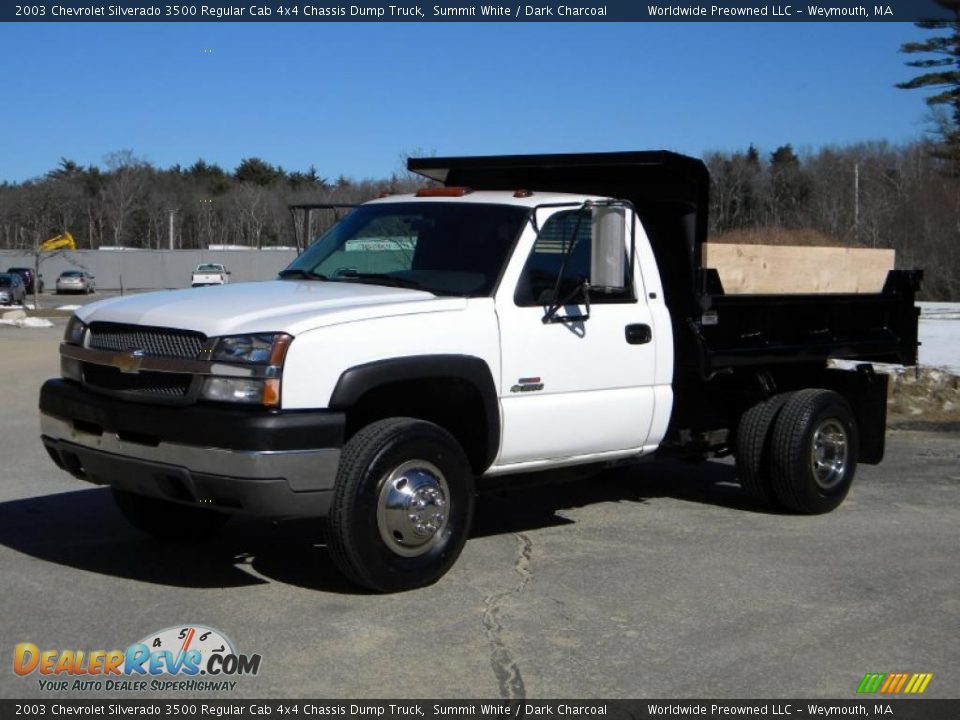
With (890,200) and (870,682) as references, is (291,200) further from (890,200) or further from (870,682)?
(870,682)

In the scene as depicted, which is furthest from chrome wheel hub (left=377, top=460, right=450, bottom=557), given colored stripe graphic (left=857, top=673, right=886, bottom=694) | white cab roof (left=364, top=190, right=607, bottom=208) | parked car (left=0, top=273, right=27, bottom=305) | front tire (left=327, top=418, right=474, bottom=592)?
parked car (left=0, top=273, right=27, bottom=305)

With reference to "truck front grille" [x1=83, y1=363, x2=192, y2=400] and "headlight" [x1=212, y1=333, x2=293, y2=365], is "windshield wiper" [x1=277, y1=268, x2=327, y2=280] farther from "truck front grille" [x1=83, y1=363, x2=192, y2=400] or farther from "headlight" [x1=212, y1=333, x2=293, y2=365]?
"headlight" [x1=212, y1=333, x2=293, y2=365]

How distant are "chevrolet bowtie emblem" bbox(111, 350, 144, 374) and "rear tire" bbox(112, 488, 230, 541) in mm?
1244

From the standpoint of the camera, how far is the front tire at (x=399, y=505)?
19.2 feet

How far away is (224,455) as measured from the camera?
5547 mm

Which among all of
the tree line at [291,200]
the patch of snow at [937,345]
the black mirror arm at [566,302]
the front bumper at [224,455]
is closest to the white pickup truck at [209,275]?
the tree line at [291,200]

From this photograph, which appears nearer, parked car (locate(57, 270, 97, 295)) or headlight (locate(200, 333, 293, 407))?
headlight (locate(200, 333, 293, 407))

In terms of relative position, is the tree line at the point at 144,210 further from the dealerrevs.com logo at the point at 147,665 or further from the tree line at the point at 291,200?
the dealerrevs.com logo at the point at 147,665

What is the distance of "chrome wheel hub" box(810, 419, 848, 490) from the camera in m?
8.40

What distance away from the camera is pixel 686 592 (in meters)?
6.32

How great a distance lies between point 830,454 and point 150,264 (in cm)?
7040

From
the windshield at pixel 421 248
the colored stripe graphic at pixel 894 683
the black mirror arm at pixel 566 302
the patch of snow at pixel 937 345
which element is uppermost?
the windshield at pixel 421 248

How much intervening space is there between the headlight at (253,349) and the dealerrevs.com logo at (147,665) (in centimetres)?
126
